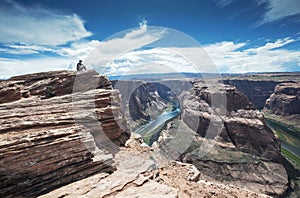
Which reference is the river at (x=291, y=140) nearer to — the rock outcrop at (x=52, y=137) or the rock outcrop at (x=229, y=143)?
the rock outcrop at (x=229, y=143)

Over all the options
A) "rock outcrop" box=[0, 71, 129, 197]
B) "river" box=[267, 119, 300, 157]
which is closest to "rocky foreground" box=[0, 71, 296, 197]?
"rock outcrop" box=[0, 71, 129, 197]

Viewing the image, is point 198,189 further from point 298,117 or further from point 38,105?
point 298,117

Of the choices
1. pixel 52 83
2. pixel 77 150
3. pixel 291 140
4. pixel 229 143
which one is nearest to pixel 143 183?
pixel 77 150

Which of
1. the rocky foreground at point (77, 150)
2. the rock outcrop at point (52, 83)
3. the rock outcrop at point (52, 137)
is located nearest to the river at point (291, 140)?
the rocky foreground at point (77, 150)

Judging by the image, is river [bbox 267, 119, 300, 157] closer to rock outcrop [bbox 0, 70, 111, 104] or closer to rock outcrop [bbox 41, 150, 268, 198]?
rock outcrop [bbox 41, 150, 268, 198]

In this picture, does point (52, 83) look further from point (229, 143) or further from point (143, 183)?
point (229, 143)

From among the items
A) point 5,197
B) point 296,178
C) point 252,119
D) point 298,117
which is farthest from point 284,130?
point 5,197
